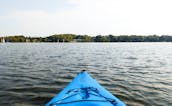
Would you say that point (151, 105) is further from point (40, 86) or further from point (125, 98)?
point (40, 86)

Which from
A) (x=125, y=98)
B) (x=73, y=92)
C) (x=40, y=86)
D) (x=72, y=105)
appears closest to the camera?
(x=72, y=105)

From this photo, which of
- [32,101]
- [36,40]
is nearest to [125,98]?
[32,101]

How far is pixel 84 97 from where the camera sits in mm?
6320

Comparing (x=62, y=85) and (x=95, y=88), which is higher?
(x=95, y=88)

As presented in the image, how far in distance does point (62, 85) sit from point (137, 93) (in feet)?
14.9

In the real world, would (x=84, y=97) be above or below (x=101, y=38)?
below

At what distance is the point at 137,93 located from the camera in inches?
470

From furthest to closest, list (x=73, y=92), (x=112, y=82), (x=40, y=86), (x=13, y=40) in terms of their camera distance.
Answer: (x=13, y=40), (x=112, y=82), (x=40, y=86), (x=73, y=92)

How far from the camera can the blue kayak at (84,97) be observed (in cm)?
604

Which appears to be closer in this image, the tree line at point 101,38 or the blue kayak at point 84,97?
the blue kayak at point 84,97

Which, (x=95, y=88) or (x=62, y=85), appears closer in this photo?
(x=95, y=88)

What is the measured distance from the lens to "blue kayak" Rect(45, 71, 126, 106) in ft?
19.8

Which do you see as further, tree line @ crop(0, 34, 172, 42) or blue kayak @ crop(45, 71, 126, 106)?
tree line @ crop(0, 34, 172, 42)

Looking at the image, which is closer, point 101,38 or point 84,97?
point 84,97
